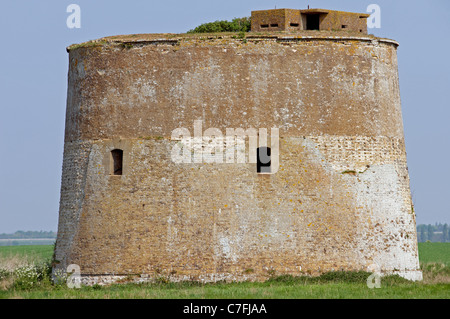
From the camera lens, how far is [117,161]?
26.2 m

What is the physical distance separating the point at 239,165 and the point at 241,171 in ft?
0.59

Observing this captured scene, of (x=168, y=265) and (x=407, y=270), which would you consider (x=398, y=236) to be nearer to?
(x=407, y=270)

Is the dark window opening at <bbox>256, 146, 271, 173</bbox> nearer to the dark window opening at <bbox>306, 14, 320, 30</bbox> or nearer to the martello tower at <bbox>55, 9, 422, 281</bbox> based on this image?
the martello tower at <bbox>55, 9, 422, 281</bbox>

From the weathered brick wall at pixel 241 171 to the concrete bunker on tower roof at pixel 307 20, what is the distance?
4.43ft

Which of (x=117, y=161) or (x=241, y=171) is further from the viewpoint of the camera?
(x=117, y=161)

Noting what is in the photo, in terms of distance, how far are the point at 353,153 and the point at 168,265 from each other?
20.1 feet

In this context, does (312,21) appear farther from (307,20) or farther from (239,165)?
(239,165)

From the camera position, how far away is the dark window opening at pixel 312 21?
27734 millimetres

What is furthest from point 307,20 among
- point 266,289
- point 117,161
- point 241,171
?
point 266,289

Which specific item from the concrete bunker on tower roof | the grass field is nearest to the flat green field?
the concrete bunker on tower roof

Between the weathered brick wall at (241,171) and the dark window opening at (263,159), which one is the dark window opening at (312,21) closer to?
the weathered brick wall at (241,171)
